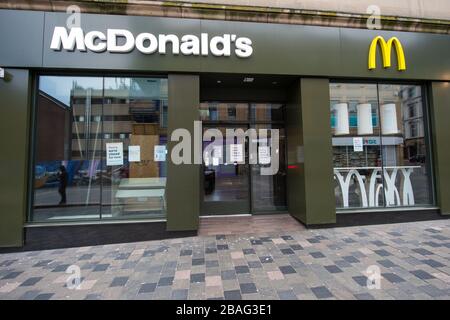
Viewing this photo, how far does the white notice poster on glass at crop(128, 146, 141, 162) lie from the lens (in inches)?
202

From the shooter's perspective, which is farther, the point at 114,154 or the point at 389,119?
the point at 389,119

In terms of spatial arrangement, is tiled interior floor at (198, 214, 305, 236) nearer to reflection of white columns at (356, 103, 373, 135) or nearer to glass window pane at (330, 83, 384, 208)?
glass window pane at (330, 83, 384, 208)

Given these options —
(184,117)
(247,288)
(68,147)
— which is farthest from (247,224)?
(68,147)

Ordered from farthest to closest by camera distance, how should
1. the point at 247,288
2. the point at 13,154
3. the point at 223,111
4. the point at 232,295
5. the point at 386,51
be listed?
the point at 223,111
the point at 386,51
the point at 13,154
the point at 247,288
the point at 232,295

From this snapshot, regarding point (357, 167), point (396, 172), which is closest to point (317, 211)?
point (357, 167)

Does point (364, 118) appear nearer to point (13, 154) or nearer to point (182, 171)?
point (182, 171)

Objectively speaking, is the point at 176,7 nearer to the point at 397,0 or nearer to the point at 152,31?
the point at 152,31

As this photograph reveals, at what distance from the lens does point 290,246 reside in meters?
4.37

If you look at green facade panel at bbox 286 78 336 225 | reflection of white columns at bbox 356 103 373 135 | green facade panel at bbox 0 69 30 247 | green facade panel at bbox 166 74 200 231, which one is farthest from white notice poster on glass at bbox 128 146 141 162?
reflection of white columns at bbox 356 103 373 135

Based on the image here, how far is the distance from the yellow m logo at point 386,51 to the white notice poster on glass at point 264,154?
3.14 m

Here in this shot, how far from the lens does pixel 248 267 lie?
3578 millimetres

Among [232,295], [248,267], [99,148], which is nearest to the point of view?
[232,295]

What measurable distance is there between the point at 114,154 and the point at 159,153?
957 millimetres

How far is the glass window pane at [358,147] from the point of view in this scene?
19.2ft
